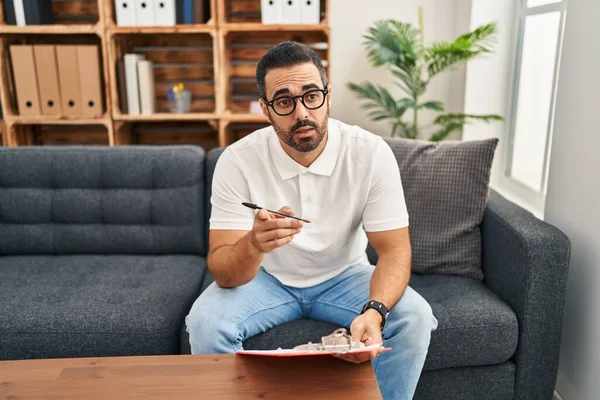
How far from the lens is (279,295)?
5.19 ft

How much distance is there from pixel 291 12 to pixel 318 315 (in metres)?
1.71

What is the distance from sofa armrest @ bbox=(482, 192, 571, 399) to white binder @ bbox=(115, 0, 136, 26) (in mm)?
2038

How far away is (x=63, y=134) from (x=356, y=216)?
91.2 inches

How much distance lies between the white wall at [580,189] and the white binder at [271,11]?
1.42 metres

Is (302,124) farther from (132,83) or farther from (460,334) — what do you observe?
(132,83)

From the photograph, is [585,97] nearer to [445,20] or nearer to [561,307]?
[561,307]

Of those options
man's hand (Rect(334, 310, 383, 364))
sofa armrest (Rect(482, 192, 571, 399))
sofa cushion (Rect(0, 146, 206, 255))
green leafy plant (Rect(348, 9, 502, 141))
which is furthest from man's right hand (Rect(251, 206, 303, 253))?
green leafy plant (Rect(348, 9, 502, 141))

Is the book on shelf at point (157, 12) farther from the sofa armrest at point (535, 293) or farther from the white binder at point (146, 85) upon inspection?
the sofa armrest at point (535, 293)

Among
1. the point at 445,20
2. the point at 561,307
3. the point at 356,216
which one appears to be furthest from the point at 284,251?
the point at 445,20

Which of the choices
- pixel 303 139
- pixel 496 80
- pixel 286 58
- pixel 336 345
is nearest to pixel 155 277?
pixel 303 139

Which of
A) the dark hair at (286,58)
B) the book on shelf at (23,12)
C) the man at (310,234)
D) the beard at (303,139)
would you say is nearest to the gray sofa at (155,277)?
the man at (310,234)

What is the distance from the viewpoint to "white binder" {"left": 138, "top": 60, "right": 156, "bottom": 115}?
2.89 metres

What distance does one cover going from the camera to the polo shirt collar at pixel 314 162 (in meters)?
1.58

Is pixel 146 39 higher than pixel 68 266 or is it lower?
higher
